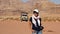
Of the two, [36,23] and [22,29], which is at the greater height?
[36,23]

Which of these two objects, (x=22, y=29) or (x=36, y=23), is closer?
(x=36, y=23)

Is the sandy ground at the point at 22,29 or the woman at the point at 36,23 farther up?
the woman at the point at 36,23

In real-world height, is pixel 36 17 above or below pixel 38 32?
above

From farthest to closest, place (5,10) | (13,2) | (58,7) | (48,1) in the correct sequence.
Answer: (48,1) < (13,2) < (58,7) < (5,10)

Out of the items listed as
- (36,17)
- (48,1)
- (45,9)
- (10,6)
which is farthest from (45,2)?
(36,17)

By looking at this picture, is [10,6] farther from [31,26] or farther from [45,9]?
[31,26]

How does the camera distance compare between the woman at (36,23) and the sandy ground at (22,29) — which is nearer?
the woman at (36,23)

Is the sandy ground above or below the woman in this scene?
below

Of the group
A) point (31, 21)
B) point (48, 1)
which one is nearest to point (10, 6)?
point (48, 1)

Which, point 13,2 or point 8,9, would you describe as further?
point 13,2

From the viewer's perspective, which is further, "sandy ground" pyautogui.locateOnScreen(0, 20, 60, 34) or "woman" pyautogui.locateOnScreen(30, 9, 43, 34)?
"sandy ground" pyautogui.locateOnScreen(0, 20, 60, 34)

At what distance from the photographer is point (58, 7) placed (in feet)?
410

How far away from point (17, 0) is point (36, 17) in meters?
135

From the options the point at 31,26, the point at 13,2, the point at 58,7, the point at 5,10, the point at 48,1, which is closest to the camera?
the point at 31,26
